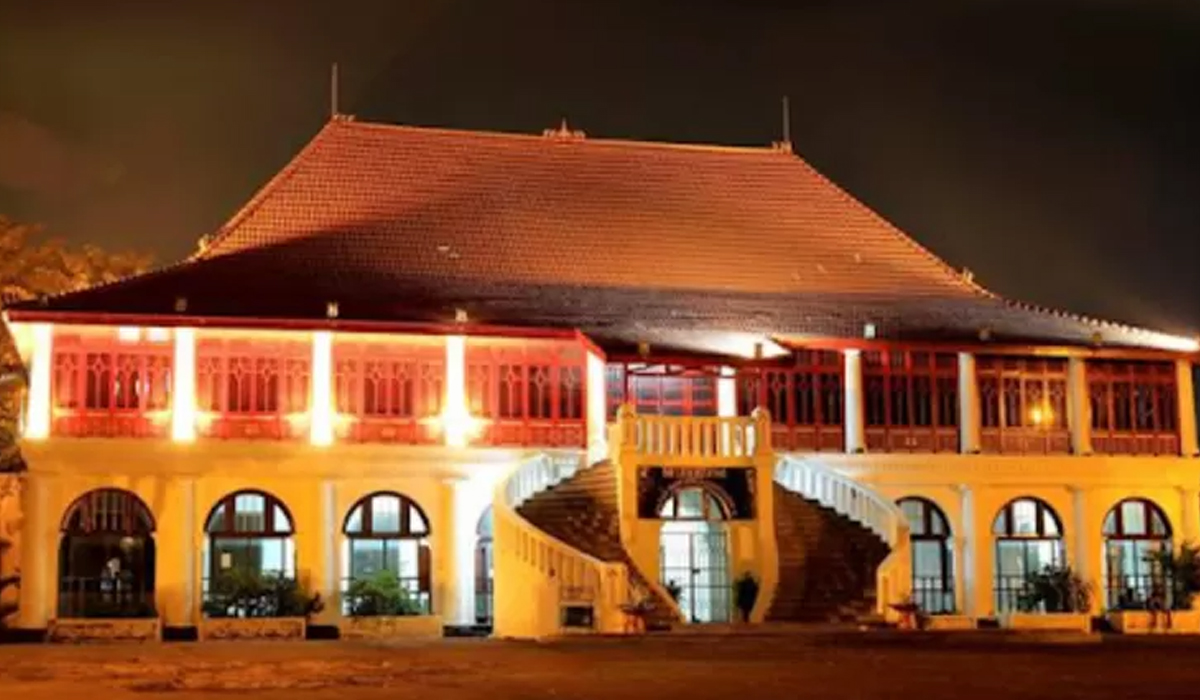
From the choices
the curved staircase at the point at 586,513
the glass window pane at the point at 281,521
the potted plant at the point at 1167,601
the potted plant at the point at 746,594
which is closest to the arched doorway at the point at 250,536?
the glass window pane at the point at 281,521

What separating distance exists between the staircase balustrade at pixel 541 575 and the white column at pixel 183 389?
5.42 metres

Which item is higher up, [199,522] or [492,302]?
[492,302]

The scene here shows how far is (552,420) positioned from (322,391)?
4058 mm

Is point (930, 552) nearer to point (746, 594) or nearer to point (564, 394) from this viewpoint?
point (746, 594)

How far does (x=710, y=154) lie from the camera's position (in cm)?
3988

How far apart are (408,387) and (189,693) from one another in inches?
663

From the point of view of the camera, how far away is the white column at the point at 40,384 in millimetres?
31172

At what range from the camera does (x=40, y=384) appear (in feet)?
102

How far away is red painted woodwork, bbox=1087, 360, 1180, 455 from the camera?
35.8 m

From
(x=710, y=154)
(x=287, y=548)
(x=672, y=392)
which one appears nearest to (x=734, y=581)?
(x=672, y=392)

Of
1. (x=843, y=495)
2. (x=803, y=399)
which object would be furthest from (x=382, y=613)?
(x=803, y=399)

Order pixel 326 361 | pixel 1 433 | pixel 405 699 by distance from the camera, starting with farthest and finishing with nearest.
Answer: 1. pixel 1 433
2. pixel 326 361
3. pixel 405 699

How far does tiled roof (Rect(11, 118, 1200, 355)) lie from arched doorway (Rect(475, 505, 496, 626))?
3.50 meters

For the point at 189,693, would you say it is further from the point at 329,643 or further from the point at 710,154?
the point at 710,154
